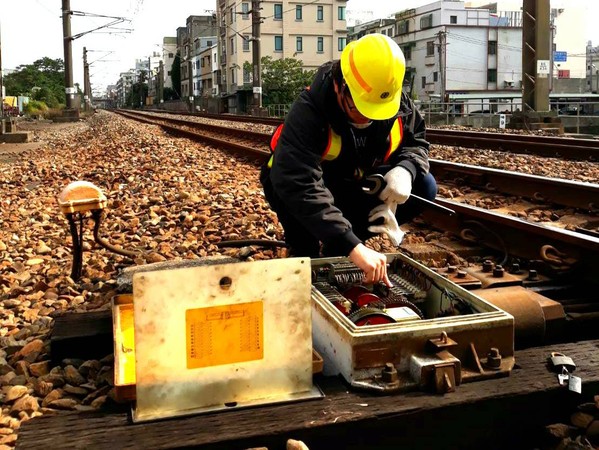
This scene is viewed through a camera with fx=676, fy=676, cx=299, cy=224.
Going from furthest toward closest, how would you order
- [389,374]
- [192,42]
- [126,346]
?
[192,42] → [126,346] → [389,374]

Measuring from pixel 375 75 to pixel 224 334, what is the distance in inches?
48.0

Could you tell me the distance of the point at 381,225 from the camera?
3.15 m

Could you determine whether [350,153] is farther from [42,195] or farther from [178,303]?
[42,195]

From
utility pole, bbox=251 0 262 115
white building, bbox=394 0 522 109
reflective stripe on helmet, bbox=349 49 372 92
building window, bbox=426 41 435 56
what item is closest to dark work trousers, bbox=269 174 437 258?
reflective stripe on helmet, bbox=349 49 372 92

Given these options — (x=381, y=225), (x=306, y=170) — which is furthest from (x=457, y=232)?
(x=306, y=170)

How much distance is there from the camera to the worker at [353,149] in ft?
8.53

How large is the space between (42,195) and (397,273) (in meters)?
5.55

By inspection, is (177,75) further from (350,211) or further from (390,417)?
(390,417)

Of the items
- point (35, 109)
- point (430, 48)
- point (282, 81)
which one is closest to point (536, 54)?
point (35, 109)

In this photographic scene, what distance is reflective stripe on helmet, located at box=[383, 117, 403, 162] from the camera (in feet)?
10.4

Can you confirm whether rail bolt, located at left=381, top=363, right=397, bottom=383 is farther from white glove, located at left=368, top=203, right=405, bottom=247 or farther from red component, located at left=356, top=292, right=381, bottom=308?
white glove, located at left=368, top=203, right=405, bottom=247

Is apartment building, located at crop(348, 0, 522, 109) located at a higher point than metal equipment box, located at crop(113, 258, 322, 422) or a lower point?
higher

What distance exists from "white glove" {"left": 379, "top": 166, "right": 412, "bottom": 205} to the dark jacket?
0.09 meters

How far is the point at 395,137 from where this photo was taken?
10.5ft
